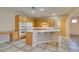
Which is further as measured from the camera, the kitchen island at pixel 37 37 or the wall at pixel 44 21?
the kitchen island at pixel 37 37

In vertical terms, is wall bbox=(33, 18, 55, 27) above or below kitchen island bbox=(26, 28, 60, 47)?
above

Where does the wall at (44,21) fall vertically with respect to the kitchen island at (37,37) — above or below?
above

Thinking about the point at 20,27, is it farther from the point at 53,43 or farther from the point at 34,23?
the point at 53,43

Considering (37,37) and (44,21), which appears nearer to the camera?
(44,21)

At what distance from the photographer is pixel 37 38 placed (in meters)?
4.14

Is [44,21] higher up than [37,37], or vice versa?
[44,21]

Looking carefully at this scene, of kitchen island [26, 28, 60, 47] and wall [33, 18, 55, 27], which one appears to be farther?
kitchen island [26, 28, 60, 47]
